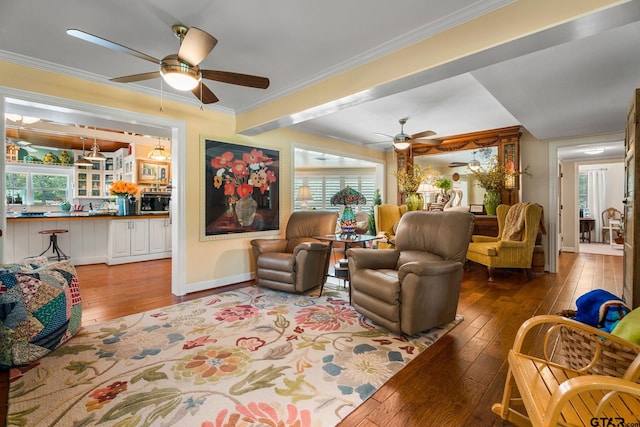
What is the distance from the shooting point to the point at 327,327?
2607 millimetres

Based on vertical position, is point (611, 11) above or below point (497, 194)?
above

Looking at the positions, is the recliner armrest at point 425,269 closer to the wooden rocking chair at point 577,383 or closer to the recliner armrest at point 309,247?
the wooden rocking chair at point 577,383

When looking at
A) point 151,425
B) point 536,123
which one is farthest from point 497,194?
point 151,425

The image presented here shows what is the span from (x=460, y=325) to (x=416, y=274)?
88 cm

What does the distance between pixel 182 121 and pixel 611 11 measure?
12.8 ft

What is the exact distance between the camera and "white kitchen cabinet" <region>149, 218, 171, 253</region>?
5902mm

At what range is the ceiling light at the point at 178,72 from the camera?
2.14 metres

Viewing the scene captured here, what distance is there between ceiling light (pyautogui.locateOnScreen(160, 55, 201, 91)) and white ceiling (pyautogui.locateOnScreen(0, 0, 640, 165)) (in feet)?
0.94

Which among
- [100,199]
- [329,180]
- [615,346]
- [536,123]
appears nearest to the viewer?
[615,346]

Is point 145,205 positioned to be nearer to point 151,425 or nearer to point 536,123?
point 151,425

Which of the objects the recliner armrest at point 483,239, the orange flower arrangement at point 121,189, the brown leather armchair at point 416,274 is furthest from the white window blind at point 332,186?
the brown leather armchair at point 416,274

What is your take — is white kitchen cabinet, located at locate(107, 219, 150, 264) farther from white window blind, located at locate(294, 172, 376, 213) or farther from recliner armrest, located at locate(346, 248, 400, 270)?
recliner armrest, located at locate(346, 248, 400, 270)

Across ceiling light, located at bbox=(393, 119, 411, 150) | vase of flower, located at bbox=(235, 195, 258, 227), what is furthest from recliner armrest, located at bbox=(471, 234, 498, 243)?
vase of flower, located at bbox=(235, 195, 258, 227)

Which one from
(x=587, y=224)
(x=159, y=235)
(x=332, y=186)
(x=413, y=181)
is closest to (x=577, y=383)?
(x=413, y=181)
